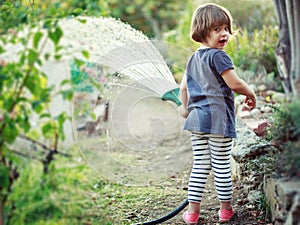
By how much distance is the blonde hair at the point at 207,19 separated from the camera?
2.98 m

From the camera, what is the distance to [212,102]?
2.95 m

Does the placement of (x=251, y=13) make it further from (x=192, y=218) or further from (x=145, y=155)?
(x=192, y=218)

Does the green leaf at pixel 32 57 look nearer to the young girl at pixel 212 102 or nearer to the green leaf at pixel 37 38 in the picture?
the green leaf at pixel 37 38

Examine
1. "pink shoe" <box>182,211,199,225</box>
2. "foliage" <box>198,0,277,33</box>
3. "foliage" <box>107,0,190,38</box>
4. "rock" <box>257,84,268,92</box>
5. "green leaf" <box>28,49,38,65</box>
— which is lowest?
"pink shoe" <box>182,211,199,225</box>

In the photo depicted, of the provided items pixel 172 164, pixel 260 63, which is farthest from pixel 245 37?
pixel 172 164

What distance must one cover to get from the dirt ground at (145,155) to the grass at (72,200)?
0.06 m

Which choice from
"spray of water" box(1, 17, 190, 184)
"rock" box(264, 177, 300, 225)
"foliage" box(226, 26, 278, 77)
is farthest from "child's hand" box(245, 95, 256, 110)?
"foliage" box(226, 26, 278, 77)

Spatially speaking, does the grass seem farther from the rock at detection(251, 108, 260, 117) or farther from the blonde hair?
the rock at detection(251, 108, 260, 117)

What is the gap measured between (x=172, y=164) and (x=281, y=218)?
6.53 ft

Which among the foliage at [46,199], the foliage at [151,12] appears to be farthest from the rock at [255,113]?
the foliage at [151,12]

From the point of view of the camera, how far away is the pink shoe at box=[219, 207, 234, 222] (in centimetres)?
304

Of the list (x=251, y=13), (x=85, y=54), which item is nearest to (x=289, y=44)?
(x=85, y=54)

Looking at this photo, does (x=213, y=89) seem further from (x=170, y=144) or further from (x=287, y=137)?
(x=170, y=144)

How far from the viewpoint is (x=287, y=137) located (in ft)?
8.09
